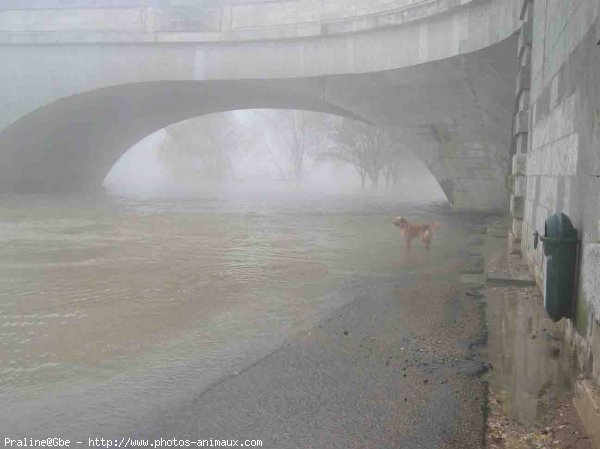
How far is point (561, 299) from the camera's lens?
4016 millimetres

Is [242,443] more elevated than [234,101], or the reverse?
[234,101]

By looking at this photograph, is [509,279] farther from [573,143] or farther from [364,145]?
[364,145]

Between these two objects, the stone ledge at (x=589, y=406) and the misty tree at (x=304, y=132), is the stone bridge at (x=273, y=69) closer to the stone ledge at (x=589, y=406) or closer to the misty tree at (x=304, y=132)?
the stone ledge at (x=589, y=406)

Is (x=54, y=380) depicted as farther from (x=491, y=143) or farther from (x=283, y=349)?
(x=491, y=143)

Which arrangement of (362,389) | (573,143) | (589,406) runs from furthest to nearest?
(573,143) < (362,389) < (589,406)

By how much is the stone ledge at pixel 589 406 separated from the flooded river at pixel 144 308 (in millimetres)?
2103

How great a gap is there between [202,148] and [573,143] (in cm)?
5563

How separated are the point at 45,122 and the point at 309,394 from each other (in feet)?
72.7

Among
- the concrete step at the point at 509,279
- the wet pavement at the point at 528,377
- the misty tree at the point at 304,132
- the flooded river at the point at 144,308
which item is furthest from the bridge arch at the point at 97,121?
the misty tree at the point at 304,132

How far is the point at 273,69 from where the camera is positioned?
63.6ft

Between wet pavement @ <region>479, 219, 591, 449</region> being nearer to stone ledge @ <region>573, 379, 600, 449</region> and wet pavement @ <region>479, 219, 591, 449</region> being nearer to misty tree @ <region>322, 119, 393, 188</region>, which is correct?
stone ledge @ <region>573, 379, 600, 449</region>

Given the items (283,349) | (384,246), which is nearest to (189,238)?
(384,246)

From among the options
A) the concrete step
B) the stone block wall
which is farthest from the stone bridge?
the concrete step

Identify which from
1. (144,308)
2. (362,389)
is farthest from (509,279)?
(144,308)
